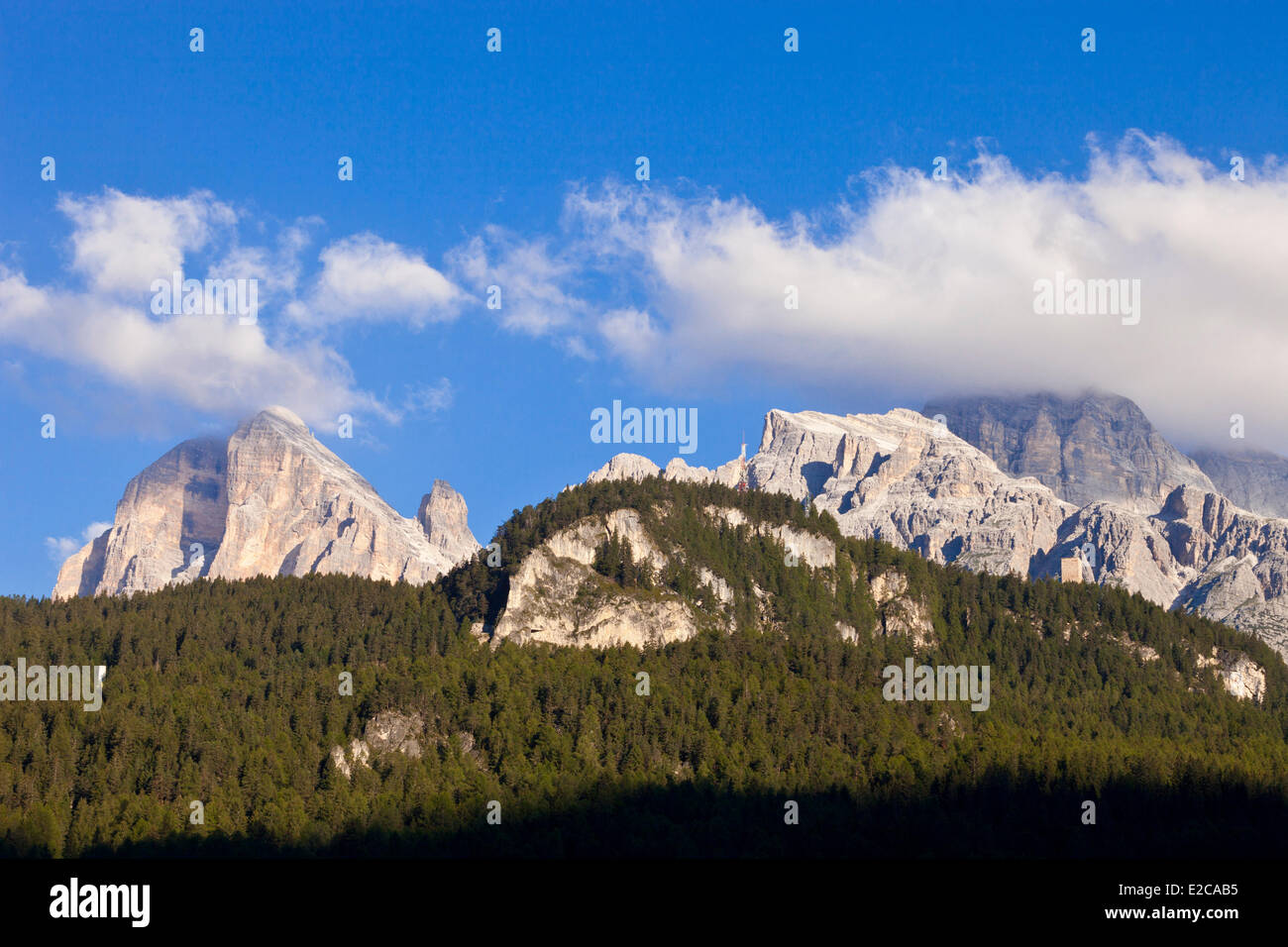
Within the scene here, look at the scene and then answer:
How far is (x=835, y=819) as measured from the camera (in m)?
151

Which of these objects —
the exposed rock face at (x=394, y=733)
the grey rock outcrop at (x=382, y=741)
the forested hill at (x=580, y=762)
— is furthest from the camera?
the exposed rock face at (x=394, y=733)

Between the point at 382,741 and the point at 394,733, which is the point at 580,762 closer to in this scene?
the point at 394,733

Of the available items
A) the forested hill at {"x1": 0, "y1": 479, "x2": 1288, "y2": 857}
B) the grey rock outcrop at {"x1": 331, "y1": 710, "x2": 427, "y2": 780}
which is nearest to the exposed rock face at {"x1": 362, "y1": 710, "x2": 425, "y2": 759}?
the grey rock outcrop at {"x1": 331, "y1": 710, "x2": 427, "y2": 780}

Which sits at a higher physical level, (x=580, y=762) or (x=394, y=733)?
(x=394, y=733)

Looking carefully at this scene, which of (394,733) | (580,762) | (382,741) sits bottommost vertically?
(580,762)

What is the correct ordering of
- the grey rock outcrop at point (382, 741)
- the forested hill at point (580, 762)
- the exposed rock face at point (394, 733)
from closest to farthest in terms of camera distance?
1. the forested hill at point (580, 762)
2. the grey rock outcrop at point (382, 741)
3. the exposed rock face at point (394, 733)

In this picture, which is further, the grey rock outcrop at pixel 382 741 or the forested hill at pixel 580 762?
the grey rock outcrop at pixel 382 741

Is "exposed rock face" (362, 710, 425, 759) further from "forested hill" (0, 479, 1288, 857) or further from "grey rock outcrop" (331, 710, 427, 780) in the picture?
"forested hill" (0, 479, 1288, 857)

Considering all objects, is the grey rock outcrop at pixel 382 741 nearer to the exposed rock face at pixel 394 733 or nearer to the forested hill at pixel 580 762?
the exposed rock face at pixel 394 733

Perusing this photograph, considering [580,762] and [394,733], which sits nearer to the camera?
[580,762]

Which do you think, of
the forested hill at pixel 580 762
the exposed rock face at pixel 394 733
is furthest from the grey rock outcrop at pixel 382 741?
the forested hill at pixel 580 762

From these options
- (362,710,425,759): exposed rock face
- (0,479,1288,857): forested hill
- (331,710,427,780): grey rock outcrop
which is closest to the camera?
(0,479,1288,857): forested hill

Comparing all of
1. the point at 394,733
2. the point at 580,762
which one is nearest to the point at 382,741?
the point at 394,733
